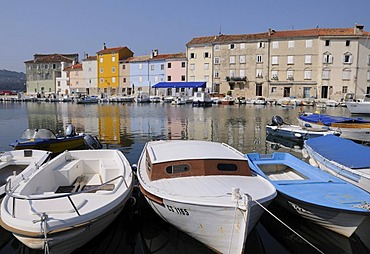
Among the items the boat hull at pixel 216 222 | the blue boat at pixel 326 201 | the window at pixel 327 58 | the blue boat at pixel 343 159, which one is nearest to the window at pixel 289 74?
the window at pixel 327 58

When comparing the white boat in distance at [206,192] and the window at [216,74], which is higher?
the window at [216,74]

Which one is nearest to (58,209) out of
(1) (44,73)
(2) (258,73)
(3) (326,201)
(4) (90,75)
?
(3) (326,201)

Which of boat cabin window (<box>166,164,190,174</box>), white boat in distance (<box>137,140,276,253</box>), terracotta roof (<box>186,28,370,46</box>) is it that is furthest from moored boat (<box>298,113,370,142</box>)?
terracotta roof (<box>186,28,370,46</box>)

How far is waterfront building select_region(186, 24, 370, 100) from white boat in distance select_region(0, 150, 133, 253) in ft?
193

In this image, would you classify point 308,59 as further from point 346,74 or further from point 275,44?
point 346,74

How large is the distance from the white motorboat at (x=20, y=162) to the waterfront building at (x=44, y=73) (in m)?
89.3

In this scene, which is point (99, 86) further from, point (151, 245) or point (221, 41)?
point (151, 245)

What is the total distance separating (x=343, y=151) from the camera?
12070mm

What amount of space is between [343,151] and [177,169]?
7.25m

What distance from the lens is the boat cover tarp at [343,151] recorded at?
10.8 meters

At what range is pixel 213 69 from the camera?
68.6m

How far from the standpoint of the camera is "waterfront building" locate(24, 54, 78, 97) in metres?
95.8

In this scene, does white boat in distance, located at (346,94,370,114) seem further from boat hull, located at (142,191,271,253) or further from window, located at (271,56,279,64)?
boat hull, located at (142,191,271,253)

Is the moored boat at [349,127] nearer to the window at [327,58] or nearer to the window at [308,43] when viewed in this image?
the window at [327,58]
